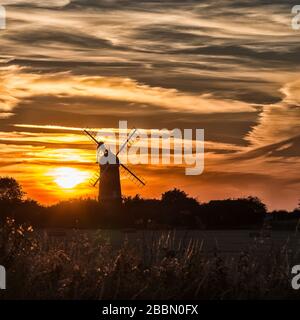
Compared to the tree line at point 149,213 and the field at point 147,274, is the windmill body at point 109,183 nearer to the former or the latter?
the tree line at point 149,213

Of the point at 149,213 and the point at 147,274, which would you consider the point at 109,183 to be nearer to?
the point at 149,213

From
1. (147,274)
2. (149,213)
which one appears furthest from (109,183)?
(147,274)

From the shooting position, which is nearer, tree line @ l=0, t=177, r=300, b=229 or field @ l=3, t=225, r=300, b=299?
field @ l=3, t=225, r=300, b=299

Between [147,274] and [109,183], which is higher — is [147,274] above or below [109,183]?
below

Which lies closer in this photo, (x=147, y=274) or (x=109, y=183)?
(x=147, y=274)

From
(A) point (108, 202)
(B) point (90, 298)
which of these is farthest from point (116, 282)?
(A) point (108, 202)

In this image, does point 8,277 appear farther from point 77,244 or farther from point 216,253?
point 216,253

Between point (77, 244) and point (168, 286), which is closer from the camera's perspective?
point (168, 286)

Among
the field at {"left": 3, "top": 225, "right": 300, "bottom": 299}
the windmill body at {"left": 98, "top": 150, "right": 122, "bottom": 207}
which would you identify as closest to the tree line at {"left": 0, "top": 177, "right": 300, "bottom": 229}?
the windmill body at {"left": 98, "top": 150, "right": 122, "bottom": 207}

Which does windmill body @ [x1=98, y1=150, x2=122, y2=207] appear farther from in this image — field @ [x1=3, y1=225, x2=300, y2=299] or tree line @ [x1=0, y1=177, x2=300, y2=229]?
field @ [x1=3, y1=225, x2=300, y2=299]
